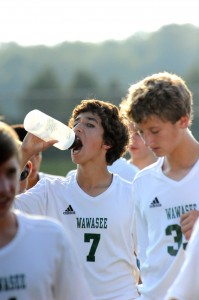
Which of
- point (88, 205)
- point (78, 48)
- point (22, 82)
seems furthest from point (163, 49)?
point (88, 205)

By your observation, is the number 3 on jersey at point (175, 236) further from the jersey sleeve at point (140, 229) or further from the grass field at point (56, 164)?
the grass field at point (56, 164)

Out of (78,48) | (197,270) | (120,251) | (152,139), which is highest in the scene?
(78,48)

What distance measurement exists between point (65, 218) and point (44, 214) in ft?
0.55

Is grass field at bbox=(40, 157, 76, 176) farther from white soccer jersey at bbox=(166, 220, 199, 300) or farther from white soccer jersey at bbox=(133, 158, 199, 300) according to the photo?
white soccer jersey at bbox=(166, 220, 199, 300)

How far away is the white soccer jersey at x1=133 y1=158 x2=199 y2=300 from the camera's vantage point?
236 inches

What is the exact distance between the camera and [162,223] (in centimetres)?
606

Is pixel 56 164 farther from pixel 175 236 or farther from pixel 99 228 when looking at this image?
pixel 175 236

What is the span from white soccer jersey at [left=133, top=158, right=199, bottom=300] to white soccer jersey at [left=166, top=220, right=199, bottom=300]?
1.69m

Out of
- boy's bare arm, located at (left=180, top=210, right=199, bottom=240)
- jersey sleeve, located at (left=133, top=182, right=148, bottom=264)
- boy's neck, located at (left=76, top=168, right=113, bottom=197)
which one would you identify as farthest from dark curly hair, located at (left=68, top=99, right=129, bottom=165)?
boy's bare arm, located at (left=180, top=210, right=199, bottom=240)

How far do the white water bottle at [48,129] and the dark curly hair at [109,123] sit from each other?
0.31 meters

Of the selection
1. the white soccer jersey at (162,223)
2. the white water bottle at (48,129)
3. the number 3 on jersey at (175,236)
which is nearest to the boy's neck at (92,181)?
the white water bottle at (48,129)

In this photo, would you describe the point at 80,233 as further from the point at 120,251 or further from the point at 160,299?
the point at 160,299

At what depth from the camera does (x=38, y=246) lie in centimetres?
409

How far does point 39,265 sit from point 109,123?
3.34 meters
